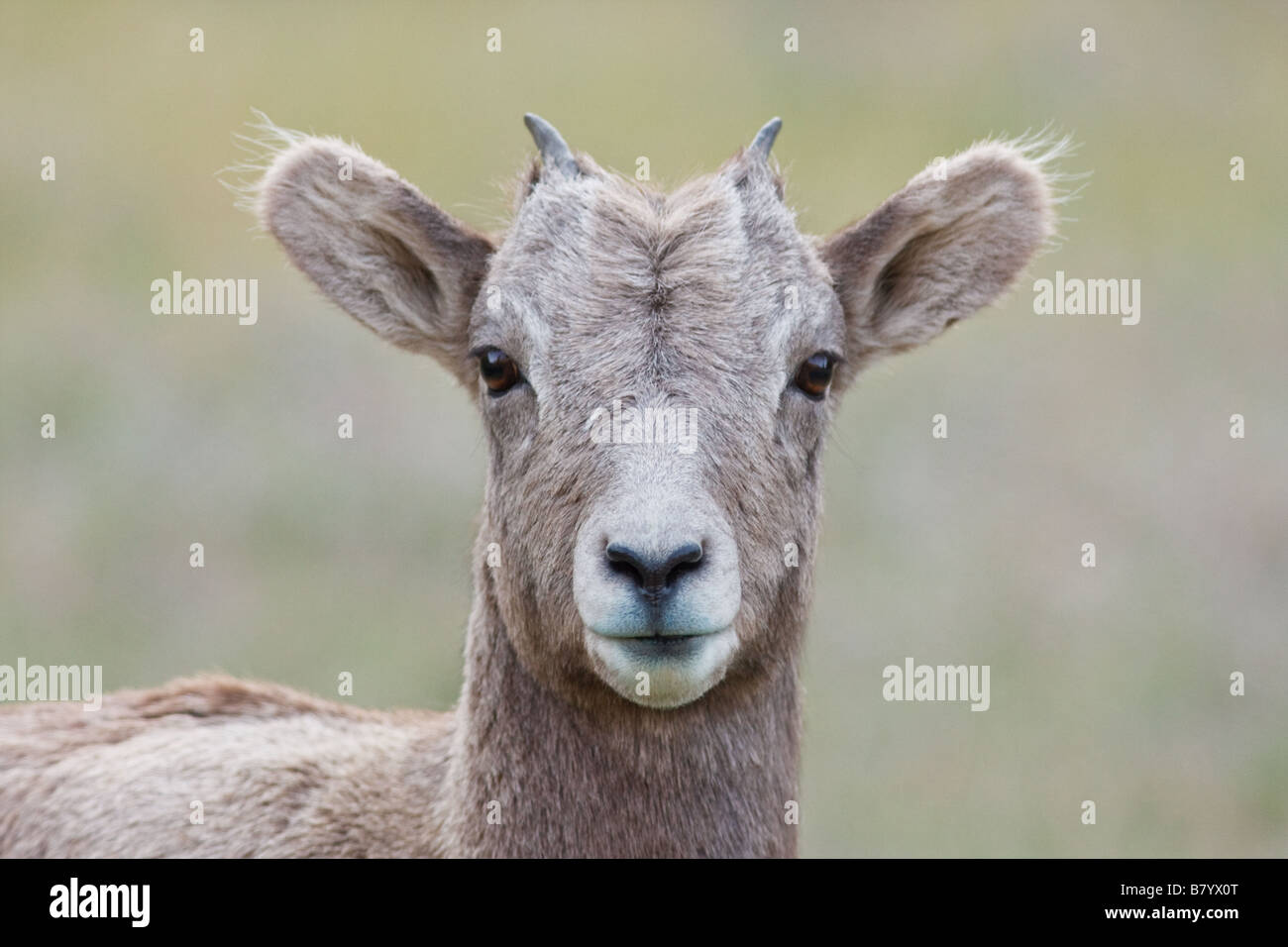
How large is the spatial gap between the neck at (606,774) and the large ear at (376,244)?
173 cm

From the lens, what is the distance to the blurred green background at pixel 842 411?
58.2 ft

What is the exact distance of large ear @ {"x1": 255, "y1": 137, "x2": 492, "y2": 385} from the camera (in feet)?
27.9

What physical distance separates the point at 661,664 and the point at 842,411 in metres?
13.8

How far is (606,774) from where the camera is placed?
7.73 m

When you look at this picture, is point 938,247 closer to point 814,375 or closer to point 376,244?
point 814,375

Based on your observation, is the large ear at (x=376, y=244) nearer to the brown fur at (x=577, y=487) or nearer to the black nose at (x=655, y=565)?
the brown fur at (x=577, y=487)

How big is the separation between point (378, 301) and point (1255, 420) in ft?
52.6

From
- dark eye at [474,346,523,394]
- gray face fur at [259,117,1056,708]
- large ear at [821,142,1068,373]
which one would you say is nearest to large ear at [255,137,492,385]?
gray face fur at [259,117,1056,708]

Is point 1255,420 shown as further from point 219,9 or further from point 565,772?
point 219,9

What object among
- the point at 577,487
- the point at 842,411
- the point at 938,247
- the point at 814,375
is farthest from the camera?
the point at 842,411

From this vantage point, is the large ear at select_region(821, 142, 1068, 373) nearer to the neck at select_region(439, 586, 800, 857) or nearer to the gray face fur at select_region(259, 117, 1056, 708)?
the gray face fur at select_region(259, 117, 1056, 708)

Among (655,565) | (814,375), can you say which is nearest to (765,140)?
(814,375)

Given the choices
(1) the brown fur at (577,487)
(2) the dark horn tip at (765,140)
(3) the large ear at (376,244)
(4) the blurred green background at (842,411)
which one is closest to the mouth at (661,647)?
(1) the brown fur at (577,487)
